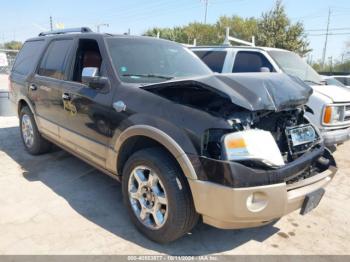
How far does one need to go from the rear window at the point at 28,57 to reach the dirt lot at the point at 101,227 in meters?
1.77

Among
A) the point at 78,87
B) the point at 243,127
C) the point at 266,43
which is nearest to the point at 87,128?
the point at 78,87

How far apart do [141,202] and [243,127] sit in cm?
119

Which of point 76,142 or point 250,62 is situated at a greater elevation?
point 250,62

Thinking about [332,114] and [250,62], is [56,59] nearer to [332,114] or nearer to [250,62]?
[250,62]

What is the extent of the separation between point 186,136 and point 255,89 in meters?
0.69

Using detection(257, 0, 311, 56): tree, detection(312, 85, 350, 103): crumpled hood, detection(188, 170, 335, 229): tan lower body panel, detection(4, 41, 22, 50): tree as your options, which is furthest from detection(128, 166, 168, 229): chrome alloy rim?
detection(4, 41, 22, 50): tree

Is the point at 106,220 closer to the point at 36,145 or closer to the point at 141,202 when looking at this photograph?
the point at 141,202

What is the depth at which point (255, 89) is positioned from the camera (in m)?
2.75

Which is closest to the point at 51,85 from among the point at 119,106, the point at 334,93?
the point at 119,106

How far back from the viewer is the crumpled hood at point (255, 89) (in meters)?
2.62

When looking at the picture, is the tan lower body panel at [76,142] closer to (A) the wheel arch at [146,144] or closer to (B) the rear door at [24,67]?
(A) the wheel arch at [146,144]

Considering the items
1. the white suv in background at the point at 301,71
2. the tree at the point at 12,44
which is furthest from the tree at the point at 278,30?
the tree at the point at 12,44

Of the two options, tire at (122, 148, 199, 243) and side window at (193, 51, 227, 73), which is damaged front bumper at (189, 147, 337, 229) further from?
side window at (193, 51, 227, 73)

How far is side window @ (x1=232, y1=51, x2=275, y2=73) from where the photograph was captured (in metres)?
6.56
